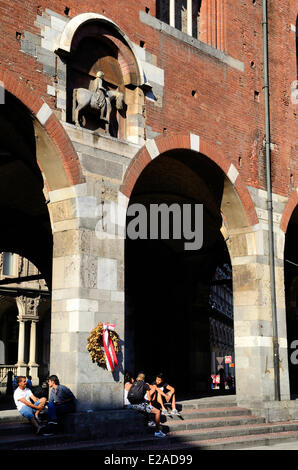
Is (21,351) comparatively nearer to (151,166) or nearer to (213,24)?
(151,166)

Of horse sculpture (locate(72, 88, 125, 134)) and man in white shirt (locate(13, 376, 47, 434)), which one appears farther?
horse sculpture (locate(72, 88, 125, 134))

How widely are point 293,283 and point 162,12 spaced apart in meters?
11.5

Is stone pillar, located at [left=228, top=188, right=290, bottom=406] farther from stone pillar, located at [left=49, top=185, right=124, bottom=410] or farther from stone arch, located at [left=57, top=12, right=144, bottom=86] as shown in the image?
stone arch, located at [left=57, top=12, right=144, bottom=86]

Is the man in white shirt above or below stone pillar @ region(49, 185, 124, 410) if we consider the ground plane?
below

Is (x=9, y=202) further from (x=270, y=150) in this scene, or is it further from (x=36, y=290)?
(x=36, y=290)

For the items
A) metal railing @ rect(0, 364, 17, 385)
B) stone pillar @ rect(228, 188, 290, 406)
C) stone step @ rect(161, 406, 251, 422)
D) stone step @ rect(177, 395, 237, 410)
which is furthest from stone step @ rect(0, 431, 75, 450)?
metal railing @ rect(0, 364, 17, 385)

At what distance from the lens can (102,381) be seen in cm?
1048

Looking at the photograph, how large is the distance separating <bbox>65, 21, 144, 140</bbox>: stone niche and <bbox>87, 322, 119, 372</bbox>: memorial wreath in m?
3.43

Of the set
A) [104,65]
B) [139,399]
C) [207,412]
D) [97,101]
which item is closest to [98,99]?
[97,101]

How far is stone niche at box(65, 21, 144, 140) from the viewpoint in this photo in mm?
11297

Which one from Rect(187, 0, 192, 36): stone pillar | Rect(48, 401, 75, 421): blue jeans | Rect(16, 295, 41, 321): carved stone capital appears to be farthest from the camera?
Rect(16, 295, 41, 321): carved stone capital

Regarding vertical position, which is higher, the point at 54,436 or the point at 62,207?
the point at 62,207

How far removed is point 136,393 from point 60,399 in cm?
168

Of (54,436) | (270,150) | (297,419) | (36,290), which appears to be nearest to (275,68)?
(270,150)
